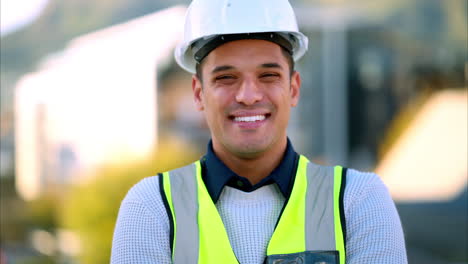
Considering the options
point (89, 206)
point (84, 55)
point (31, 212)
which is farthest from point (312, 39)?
point (89, 206)

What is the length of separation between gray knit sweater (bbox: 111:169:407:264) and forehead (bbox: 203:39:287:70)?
0.42 metres

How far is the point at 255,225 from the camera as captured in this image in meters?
2.07

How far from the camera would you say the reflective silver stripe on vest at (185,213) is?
6.55ft

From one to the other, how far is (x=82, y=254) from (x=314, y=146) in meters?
5.54

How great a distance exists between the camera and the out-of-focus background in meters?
8.65

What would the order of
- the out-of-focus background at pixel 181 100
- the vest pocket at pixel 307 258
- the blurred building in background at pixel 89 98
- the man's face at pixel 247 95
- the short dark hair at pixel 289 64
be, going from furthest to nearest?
the blurred building in background at pixel 89 98, the out-of-focus background at pixel 181 100, the short dark hair at pixel 289 64, the man's face at pixel 247 95, the vest pocket at pixel 307 258

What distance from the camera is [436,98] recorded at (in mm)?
10383

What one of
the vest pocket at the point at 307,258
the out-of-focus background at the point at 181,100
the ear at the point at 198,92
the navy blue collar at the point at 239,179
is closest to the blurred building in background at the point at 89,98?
the out-of-focus background at the point at 181,100

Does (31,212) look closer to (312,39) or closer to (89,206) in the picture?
(89,206)

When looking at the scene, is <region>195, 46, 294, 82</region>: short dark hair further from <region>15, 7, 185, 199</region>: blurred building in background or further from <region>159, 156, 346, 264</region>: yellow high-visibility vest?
<region>15, 7, 185, 199</region>: blurred building in background

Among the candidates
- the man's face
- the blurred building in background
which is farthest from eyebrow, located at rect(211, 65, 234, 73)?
the blurred building in background

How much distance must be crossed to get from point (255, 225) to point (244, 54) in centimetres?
53

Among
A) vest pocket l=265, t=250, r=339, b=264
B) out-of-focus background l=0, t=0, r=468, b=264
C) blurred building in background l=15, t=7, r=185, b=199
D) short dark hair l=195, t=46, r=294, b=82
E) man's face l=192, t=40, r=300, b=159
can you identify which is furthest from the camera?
blurred building in background l=15, t=7, r=185, b=199

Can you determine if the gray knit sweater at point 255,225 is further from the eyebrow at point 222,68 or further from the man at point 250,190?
the eyebrow at point 222,68
